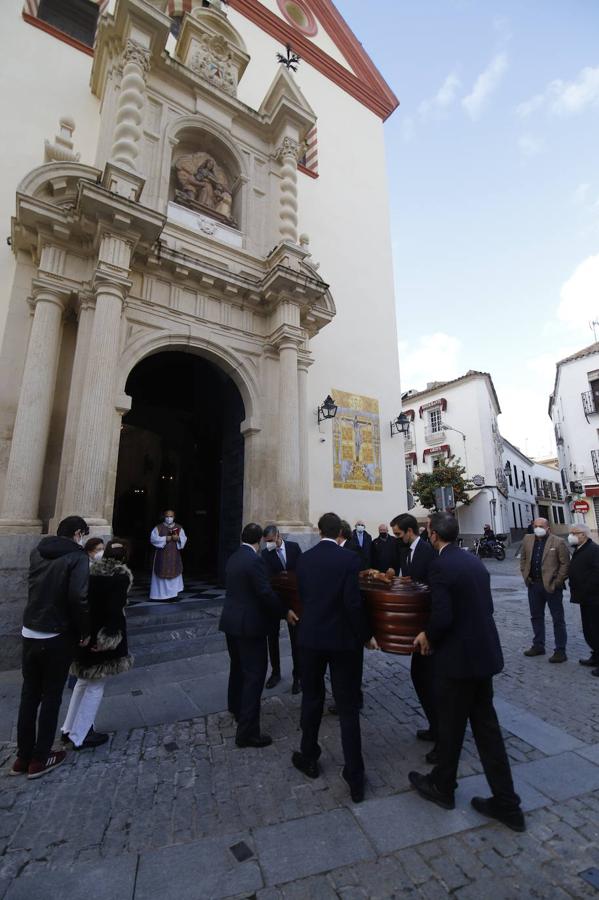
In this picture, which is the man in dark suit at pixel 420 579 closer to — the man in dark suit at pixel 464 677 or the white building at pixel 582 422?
the man in dark suit at pixel 464 677

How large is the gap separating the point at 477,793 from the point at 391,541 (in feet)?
12.8

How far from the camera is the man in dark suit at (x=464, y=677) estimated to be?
2377 mm

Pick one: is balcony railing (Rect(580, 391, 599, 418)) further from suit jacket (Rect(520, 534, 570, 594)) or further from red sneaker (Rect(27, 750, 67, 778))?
red sneaker (Rect(27, 750, 67, 778))

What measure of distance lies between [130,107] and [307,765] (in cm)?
1003

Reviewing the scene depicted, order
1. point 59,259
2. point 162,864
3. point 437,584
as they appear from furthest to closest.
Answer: point 59,259 < point 437,584 < point 162,864

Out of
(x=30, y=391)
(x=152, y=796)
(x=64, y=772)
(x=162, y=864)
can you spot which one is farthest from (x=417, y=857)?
(x=30, y=391)

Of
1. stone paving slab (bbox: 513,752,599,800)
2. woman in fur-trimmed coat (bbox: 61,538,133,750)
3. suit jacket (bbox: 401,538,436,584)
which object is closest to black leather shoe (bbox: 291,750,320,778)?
stone paving slab (bbox: 513,752,599,800)

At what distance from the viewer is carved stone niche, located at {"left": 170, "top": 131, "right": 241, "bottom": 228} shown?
866 cm

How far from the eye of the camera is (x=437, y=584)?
253cm

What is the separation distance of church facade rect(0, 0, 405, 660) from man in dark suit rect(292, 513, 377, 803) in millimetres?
3878

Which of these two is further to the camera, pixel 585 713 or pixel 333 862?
pixel 585 713

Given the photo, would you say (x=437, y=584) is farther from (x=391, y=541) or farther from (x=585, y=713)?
(x=391, y=541)

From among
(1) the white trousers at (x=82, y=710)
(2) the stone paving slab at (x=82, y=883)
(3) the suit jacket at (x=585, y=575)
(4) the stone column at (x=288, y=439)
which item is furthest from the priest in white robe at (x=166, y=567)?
(3) the suit jacket at (x=585, y=575)

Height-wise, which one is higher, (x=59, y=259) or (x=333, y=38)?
(x=333, y=38)
